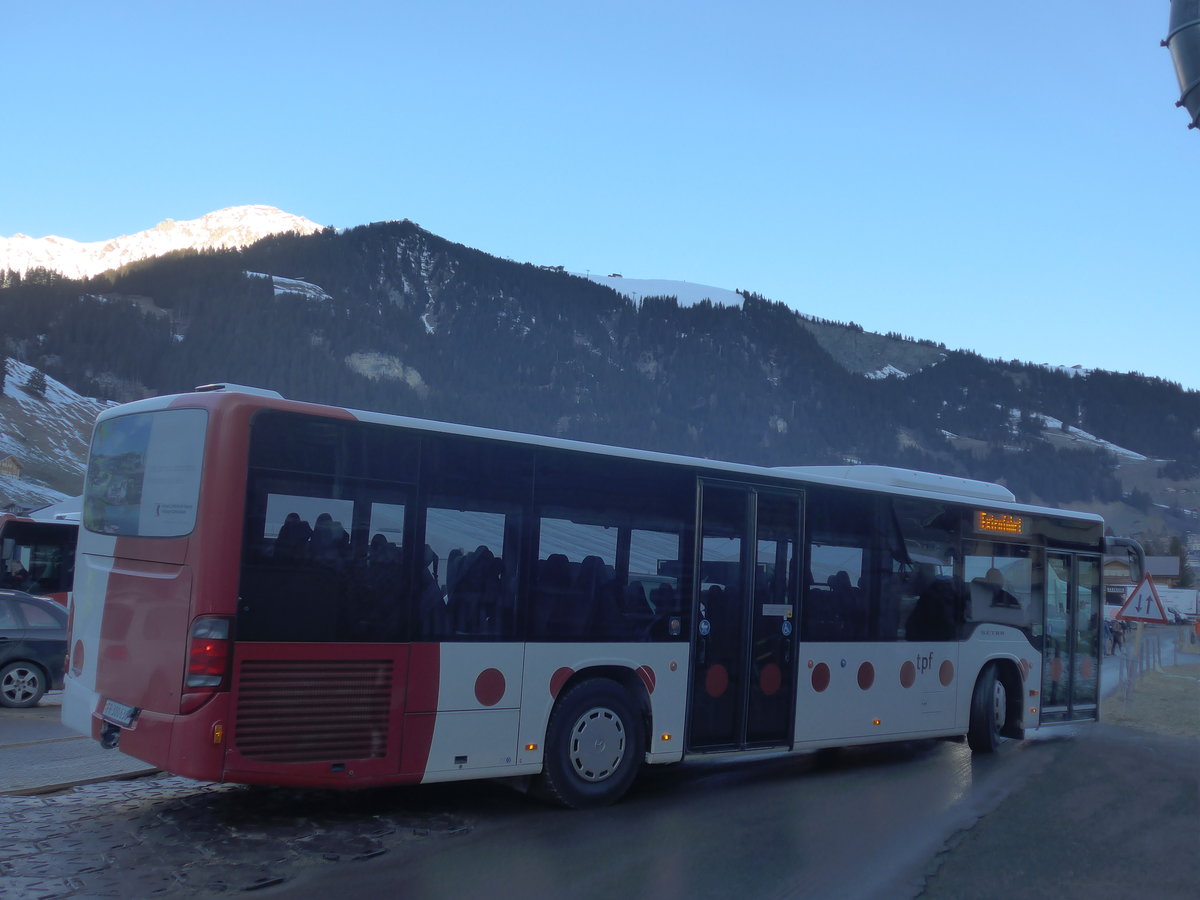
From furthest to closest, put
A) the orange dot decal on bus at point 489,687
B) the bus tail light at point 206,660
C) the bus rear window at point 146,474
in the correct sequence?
the orange dot decal on bus at point 489,687 < the bus rear window at point 146,474 < the bus tail light at point 206,660

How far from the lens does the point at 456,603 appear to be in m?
7.41

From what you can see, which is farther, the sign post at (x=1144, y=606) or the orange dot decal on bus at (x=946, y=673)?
the sign post at (x=1144, y=606)

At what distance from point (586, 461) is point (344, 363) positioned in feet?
350

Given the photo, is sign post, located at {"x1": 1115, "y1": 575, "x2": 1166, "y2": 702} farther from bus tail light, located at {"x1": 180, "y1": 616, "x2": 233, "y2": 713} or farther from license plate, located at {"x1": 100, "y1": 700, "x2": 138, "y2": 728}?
license plate, located at {"x1": 100, "y1": 700, "x2": 138, "y2": 728}

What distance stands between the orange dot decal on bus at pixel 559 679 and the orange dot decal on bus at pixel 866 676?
11.8 ft

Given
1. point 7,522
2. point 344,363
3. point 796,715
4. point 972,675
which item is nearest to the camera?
point 796,715

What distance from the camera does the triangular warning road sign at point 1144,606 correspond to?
1762 cm

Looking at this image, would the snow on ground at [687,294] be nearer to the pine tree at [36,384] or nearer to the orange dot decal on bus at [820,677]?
the pine tree at [36,384]

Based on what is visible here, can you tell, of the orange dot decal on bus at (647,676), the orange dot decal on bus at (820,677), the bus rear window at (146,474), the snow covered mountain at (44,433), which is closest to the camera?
the bus rear window at (146,474)

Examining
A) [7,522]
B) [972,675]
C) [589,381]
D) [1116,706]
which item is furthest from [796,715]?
[589,381]

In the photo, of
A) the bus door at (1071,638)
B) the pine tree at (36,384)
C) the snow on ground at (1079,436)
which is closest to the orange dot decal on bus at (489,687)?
the bus door at (1071,638)

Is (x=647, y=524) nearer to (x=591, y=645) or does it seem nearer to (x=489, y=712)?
(x=591, y=645)

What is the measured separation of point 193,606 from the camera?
6.35 m

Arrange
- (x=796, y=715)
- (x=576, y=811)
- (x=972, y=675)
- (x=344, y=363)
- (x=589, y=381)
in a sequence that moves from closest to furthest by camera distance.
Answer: (x=576, y=811) < (x=796, y=715) < (x=972, y=675) < (x=344, y=363) < (x=589, y=381)
